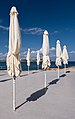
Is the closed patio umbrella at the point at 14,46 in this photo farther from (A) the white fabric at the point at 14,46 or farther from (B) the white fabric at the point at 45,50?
(B) the white fabric at the point at 45,50

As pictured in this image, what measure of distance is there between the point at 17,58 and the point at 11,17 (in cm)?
113

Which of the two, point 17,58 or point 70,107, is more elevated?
point 17,58

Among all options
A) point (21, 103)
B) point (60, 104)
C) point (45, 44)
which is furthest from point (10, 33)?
point (45, 44)

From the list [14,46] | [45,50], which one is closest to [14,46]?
[14,46]

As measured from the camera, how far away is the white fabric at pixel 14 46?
16.0 ft

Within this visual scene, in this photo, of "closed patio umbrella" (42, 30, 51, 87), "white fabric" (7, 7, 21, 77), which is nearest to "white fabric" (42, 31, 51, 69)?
"closed patio umbrella" (42, 30, 51, 87)

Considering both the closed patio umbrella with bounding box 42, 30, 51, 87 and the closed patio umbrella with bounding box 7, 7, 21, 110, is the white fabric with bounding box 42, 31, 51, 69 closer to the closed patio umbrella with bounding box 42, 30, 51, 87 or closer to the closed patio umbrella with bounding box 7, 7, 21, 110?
the closed patio umbrella with bounding box 42, 30, 51, 87

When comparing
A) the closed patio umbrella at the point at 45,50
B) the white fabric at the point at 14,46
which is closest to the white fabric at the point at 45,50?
the closed patio umbrella at the point at 45,50

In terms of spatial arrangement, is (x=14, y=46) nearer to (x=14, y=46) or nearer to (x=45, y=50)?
(x=14, y=46)

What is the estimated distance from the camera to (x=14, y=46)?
16.0 feet

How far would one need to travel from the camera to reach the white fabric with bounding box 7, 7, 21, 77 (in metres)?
4.88

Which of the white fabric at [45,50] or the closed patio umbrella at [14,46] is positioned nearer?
the closed patio umbrella at [14,46]

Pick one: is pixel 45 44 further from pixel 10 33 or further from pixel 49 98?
pixel 10 33

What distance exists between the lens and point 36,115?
454cm
